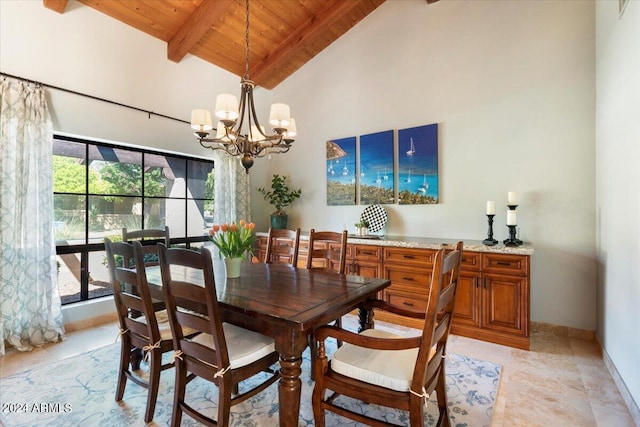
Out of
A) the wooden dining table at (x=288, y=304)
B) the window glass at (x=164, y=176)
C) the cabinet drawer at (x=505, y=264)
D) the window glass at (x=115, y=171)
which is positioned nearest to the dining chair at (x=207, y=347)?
the wooden dining table at (x=288, y=304)

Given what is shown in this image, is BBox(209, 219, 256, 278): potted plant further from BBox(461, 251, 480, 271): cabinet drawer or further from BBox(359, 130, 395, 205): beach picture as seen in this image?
BBox(359, 130, 395, 205): beach picture

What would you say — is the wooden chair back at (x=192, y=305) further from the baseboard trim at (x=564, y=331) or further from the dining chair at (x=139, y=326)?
the baseboard trim at (x=564, y=331)

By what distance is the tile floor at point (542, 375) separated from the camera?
1.88 meters

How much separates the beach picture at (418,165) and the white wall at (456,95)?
0.36ft

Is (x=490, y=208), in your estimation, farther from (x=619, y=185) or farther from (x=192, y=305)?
(x=192, y=305)

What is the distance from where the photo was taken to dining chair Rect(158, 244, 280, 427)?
147 cm

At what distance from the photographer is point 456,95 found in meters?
3.56

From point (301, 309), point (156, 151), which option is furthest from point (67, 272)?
point (301, 309)

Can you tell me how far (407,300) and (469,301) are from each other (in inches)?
24.3

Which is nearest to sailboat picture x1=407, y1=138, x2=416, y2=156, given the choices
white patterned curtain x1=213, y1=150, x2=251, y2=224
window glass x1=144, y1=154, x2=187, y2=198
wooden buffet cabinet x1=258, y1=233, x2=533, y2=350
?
wooden buffet cabinet x1=258, y1=233, x2=533, y2=350

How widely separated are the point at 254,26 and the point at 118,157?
8.00 ft

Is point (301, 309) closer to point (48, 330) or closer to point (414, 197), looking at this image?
point (414, 197)

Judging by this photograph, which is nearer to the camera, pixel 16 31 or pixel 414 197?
pixel 16 31

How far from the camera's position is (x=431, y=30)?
147 inches
